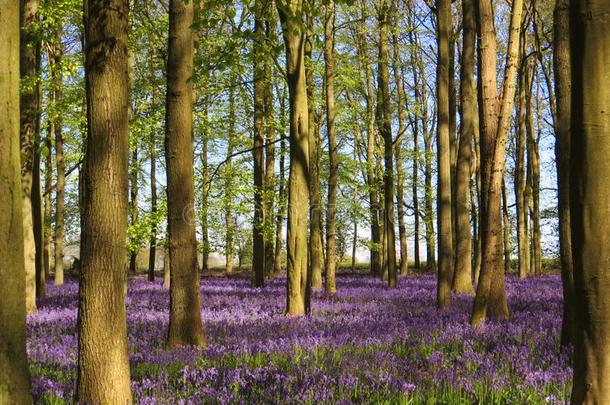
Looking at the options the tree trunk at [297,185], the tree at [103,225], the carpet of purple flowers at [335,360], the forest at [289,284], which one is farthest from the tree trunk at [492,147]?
the tree at [103,225]

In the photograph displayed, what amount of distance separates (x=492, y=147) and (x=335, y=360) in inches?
226

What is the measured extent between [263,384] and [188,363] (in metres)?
1.55

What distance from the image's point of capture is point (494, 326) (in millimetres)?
9000

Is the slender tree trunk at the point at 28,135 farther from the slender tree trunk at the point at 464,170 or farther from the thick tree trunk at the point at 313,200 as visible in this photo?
the slender tree trunk at the point at 464,170

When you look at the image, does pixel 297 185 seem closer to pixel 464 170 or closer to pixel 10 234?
pixel 464 170

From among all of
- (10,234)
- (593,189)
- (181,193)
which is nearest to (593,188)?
(593,189)

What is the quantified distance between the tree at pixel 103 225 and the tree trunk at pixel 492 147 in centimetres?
660

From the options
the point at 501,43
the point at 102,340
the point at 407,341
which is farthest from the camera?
the point at 501,43

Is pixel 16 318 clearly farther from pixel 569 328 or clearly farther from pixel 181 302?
pixel 569 328

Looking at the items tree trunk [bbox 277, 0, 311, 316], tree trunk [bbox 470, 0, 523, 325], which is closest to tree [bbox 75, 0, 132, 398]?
tree trunk [bbox 470, 0, 523, 325]

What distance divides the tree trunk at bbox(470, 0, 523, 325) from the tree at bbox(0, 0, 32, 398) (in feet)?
24.9

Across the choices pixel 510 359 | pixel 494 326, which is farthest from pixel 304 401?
pixel 494 326

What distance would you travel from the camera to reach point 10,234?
3.45m

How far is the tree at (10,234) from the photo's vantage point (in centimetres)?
340
